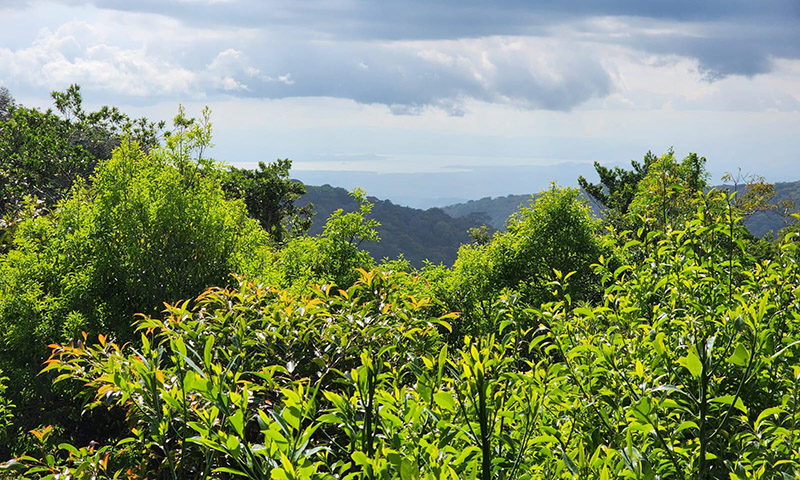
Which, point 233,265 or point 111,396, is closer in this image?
point 111,396

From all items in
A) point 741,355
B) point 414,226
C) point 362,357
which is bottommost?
point 414,226

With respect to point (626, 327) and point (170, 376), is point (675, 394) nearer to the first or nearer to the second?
point (626, 327)

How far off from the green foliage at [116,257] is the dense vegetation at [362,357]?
38 mm

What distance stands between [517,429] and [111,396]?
189cm

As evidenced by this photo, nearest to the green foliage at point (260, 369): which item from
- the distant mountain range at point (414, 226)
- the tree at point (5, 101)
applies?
the tree at point (5, 101)

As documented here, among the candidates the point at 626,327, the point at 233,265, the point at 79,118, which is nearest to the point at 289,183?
the point at 79,118

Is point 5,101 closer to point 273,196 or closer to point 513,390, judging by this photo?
point 273,196

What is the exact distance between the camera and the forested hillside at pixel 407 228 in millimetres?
142375

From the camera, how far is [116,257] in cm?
1050

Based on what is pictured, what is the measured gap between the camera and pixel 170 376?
10.2 feet

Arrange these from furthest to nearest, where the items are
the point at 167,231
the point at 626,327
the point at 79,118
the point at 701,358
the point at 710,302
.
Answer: the point at 79,118, the point at 167,231, the point at 626,327, the point at 710,302, the point at 701,358

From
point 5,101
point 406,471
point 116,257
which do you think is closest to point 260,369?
point 406,471

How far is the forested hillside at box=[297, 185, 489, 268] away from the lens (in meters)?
142

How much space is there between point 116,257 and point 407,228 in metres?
145
